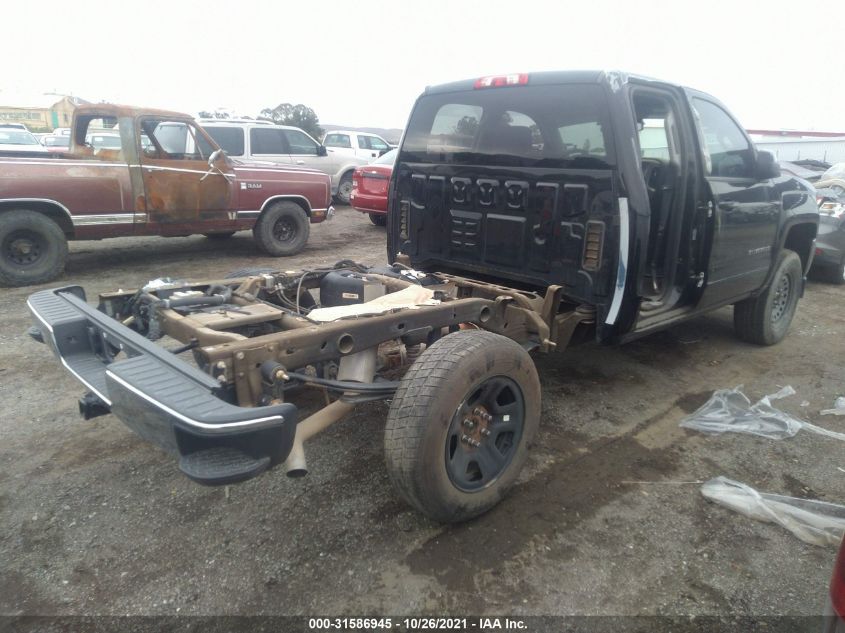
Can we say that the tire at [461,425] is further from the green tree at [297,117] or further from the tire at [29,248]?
the green tree at [297,117]

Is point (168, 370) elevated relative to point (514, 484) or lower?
elevated

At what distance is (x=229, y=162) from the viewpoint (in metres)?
8.01

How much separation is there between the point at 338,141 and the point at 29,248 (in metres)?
9.63

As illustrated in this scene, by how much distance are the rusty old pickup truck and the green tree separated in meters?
16.4

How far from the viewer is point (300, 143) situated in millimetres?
11953

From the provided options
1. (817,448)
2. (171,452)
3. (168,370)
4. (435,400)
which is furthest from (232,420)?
(817,448)

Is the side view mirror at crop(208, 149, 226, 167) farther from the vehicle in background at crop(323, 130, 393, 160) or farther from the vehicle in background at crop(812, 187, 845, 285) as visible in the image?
the vehicle in background at crop(812, 187, 845, 285)

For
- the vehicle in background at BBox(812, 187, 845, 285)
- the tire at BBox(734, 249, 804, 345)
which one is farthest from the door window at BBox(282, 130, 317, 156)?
the tire at BBox(734, 249, 804, 345)

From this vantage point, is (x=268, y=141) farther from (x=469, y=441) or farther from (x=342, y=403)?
(x=469, y=441)

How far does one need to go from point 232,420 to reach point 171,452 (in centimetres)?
28

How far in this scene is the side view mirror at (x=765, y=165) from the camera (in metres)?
4.46

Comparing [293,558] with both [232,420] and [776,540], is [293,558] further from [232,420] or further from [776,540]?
[776,540]

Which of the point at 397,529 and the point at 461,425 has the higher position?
the point at 461,425

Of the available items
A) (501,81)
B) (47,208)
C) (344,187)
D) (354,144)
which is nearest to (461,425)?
(501,81)
